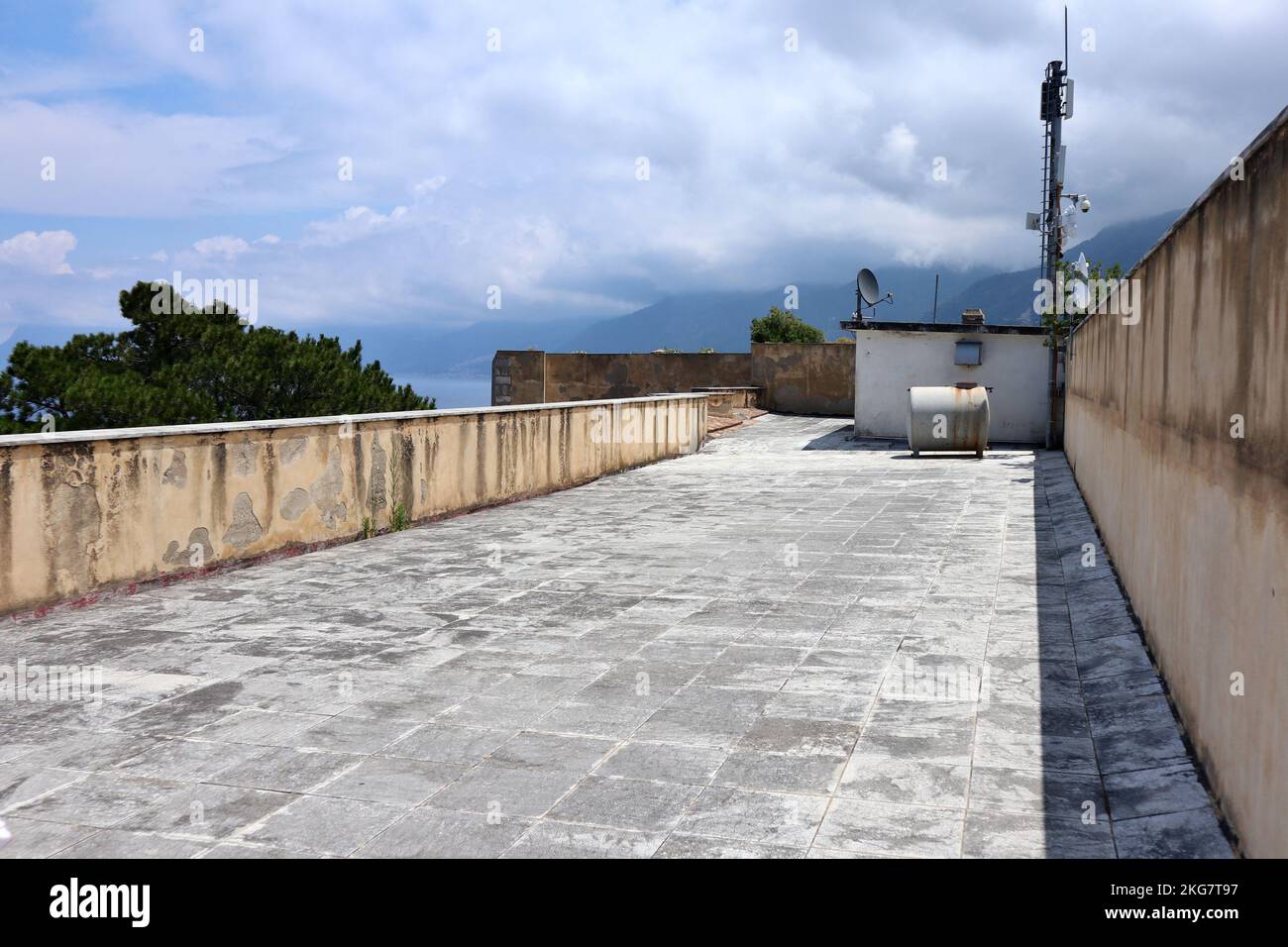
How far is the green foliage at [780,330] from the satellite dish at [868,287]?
51.5 m

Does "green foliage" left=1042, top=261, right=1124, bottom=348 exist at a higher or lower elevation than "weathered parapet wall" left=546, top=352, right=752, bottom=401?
higher

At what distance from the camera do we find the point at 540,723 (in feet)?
16.1

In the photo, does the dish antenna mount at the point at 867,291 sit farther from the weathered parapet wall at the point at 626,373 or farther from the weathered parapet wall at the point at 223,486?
the weathered parapet wall at the point at 223,486

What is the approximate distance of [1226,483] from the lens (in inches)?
159

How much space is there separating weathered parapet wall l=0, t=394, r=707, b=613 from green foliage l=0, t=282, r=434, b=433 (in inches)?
632

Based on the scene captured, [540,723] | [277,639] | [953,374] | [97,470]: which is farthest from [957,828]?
[953,374]

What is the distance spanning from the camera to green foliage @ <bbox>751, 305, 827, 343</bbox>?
3314 inches

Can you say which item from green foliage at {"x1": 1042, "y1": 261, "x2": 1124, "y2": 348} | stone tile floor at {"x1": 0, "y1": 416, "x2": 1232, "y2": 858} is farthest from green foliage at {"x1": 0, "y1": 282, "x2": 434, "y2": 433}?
stone tile floor at {"x1": 0, "y1": 416, "x2": 1232, "y2": 858}

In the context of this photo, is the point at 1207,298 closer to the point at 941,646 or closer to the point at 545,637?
the point at 941,646

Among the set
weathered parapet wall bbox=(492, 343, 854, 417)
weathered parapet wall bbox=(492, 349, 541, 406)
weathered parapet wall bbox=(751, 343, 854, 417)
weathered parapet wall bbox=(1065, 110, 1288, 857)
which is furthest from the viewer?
weathered parapet wall bbox=(492, 349, 541, 406)

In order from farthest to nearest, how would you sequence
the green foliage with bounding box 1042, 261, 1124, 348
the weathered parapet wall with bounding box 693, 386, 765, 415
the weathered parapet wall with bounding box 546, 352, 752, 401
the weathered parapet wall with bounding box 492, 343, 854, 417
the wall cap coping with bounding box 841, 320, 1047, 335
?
the weathered parapet wall with bounding box 546, 352, 752, 401 < the weathered parapet wall with bounding box 492, 343, 854, 417 < the weathered parapet wall with bounding box 693, 386, 765, 415 < the wall cap coping with bounding box 841, 320, 1047, 335 < the green foliage with bounding box 1042, 261, 1124, 348

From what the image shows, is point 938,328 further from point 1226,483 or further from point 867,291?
point 1226,483

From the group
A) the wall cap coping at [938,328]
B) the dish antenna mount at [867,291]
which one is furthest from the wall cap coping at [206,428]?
the dish antenna mount at [867,291]

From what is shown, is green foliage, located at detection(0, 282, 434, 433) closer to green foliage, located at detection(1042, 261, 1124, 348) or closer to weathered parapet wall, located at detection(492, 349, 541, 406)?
weathered parapet wall, located at detection(492, 349, 541, 406)
